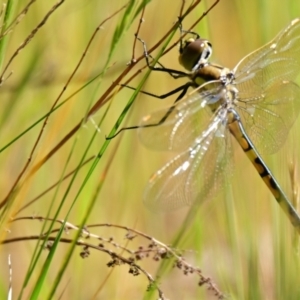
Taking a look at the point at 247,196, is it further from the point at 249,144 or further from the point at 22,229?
the point at 22,229

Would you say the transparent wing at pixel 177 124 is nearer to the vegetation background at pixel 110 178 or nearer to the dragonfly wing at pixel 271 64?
the vegetation background at pixel 110 178

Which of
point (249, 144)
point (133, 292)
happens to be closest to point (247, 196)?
point (249, 144)

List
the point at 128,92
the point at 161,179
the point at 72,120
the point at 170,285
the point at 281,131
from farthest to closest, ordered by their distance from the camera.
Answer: the point at 128,92 → the point at 170,285 → the point at 72,120 → the point at 281,131 → the point at 161,179

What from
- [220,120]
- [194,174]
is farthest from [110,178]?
[194,174]

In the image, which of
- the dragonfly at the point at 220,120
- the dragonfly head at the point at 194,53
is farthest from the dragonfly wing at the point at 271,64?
the dragonfly head at the point at 194,53

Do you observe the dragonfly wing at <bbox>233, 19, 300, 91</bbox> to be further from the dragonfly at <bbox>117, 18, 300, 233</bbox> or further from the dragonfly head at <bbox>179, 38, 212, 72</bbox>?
the dragonfly head at <bbox>179, 38, 212, 72</bbox>

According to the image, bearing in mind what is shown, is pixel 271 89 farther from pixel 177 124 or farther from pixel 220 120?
pixel 177 124

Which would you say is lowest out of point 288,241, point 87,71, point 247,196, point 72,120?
point 288,241
